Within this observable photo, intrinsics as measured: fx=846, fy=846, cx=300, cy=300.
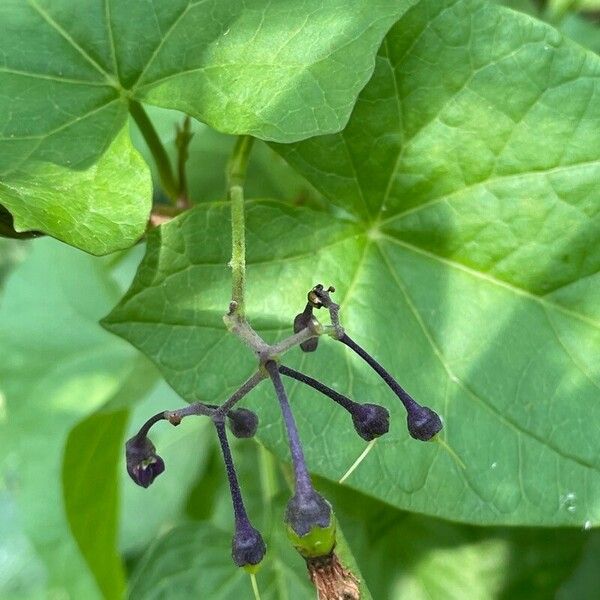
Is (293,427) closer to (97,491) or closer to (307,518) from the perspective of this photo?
(307,518)

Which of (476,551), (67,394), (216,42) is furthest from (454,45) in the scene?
(67,394)

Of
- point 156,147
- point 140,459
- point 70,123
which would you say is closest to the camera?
point 140,459

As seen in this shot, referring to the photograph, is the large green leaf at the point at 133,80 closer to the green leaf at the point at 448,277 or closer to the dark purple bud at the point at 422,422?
the green leaf at the point at 448,277

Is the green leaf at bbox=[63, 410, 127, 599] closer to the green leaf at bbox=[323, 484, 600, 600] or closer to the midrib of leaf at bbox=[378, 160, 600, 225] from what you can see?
the green leaf at bbox=[323, 484, 600, 600]

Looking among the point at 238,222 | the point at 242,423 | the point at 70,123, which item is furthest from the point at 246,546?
the point at 70,123

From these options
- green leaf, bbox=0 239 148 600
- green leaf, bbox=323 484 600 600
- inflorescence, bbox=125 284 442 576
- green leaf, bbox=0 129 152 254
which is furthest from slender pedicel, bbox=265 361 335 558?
green leaf, bbox=0 239 148 600

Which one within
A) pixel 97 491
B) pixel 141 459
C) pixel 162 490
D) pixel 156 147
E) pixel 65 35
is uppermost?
pixel 65 35

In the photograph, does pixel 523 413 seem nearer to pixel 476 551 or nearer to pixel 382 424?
pixel 382 424
